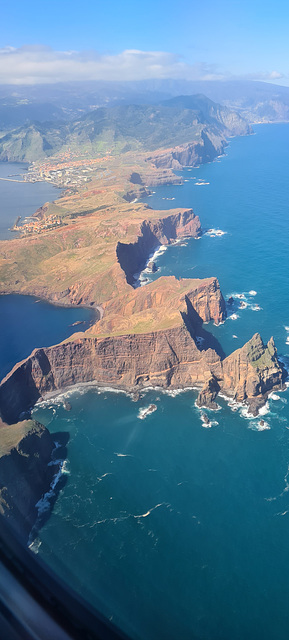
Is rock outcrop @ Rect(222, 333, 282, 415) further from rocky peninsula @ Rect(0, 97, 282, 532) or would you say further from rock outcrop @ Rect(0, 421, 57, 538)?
rock outcrop @ Rect(0, 421, 57, 538)

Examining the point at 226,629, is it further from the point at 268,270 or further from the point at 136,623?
the point at 268,270

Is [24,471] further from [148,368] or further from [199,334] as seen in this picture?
[199,334]

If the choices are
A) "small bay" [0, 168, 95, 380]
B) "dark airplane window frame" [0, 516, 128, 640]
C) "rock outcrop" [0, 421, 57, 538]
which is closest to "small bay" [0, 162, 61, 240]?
"small bay" [0, 168, 95, 380]

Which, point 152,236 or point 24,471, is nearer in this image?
point 24,471

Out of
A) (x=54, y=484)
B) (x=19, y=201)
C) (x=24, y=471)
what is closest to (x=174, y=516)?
(x=54, y=484)

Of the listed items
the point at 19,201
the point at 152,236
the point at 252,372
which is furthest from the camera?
the point at 19,201

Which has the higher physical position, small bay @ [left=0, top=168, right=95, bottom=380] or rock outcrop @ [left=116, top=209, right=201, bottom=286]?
rock outcrop @ [left=116, top=209, right=201, bottom=286]
